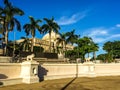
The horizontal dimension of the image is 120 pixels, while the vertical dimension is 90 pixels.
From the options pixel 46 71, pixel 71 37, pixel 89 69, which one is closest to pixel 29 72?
pixel 46 71

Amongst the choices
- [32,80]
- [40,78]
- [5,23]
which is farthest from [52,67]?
[5,23]

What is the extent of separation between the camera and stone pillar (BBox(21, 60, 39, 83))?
85.0 ft

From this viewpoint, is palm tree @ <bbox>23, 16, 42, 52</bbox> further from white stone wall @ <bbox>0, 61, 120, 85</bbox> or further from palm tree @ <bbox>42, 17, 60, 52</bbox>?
white stone wall @ <bbox>0, 61, 120, 85</bbox>

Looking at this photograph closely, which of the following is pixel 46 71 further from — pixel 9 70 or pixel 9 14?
pixel 9 14

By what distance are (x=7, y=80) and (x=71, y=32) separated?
5115cm

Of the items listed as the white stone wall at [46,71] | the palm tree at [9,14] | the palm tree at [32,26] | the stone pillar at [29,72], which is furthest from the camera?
the palm tree at [32,26]

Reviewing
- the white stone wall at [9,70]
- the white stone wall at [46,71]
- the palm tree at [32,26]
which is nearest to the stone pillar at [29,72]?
the white stone wall at [46,71]

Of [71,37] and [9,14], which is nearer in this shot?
[9,14]

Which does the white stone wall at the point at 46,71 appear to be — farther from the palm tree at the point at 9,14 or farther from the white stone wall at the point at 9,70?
the palm tree at the point at 9,14

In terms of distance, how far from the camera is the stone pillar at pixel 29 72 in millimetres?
25922

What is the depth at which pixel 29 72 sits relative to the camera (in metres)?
25.9

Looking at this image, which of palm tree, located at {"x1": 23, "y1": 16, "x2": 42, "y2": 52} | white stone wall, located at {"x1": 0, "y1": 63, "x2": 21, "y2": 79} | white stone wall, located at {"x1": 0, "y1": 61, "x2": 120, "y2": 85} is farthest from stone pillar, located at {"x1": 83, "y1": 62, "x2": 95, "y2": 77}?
palm tree, located at {"x1": 23, "y1": 16, "x2": 42, "y2": 52}

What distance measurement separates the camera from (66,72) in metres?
34.1

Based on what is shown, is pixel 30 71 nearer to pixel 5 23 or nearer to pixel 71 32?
pixel 5 23
